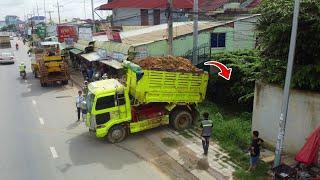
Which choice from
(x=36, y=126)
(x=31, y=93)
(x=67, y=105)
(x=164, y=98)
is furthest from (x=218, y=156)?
(x=31, y=93)

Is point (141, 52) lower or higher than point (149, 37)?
lower

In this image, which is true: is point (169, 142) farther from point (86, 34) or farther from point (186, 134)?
point (86, 34)

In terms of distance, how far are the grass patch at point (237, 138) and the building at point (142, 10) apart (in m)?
29.7

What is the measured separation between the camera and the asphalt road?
44.0ft

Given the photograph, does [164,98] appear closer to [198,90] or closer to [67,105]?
[198,90]

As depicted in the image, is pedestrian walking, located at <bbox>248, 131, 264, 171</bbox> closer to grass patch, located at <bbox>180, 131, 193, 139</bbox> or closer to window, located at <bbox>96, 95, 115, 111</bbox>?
grass patch, located at <bbox>180, 131, 193, 139</bbox>

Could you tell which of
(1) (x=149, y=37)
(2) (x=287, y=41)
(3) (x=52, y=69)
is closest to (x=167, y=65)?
(2) (x=287, y=41)

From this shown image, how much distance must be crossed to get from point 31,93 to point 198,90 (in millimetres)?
14765

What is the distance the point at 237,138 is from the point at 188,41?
12091 mm

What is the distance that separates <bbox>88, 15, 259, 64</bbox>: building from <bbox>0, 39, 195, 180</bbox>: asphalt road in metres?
5.44

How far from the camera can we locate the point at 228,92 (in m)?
21.1

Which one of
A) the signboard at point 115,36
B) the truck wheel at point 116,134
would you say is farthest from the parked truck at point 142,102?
the signboard at point 115,36

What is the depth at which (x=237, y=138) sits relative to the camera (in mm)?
15070

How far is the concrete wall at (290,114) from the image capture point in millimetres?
12492
